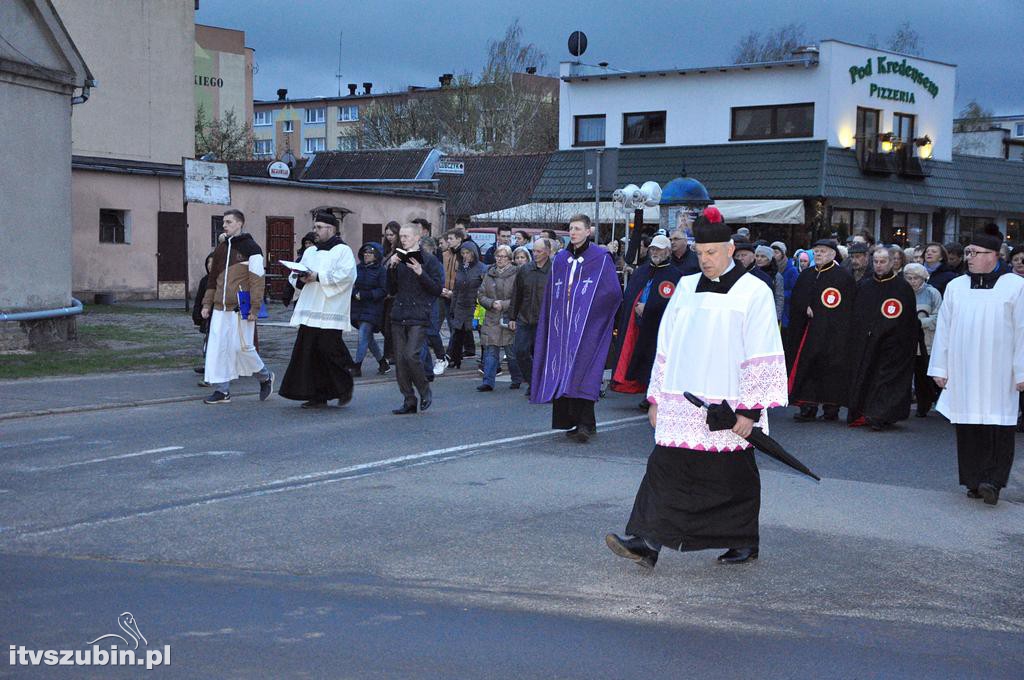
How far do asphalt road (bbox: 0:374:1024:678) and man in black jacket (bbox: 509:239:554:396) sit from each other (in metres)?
3.06

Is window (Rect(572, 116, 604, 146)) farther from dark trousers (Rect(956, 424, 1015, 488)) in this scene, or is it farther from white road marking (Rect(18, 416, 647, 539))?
dark trousers (Rect(956, 424, 1015, 488))

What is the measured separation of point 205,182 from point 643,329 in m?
14.4

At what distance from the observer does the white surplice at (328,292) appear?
12.7 metres

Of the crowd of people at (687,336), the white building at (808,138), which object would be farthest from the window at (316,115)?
the crowd of people at (687,336)

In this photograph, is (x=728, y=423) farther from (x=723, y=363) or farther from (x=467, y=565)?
(x=467, y=565)

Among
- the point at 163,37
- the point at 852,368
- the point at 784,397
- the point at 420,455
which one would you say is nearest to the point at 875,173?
the point at 163,37

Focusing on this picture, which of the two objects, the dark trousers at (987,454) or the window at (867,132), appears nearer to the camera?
the dark trousers at (987,454)

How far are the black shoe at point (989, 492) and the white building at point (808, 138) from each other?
28.8 meters

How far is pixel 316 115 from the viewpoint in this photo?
4035 inches

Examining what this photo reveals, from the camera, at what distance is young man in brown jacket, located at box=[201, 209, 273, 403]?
1302 centimetres

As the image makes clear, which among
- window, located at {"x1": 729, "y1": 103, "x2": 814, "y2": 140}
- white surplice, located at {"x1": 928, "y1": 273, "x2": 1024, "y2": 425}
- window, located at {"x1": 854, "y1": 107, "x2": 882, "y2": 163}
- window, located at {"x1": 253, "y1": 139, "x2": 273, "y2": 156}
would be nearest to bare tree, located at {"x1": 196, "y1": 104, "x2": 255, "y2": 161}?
window, located at {"x1": 729, "y1": 103, "x2": 814, "y2": 140}

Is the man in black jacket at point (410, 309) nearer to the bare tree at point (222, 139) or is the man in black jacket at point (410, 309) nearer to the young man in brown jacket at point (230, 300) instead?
the young man in brown jacket at point (230, 300)

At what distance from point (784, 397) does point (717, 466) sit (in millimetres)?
502

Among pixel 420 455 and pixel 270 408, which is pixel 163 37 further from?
pixel 420 455
